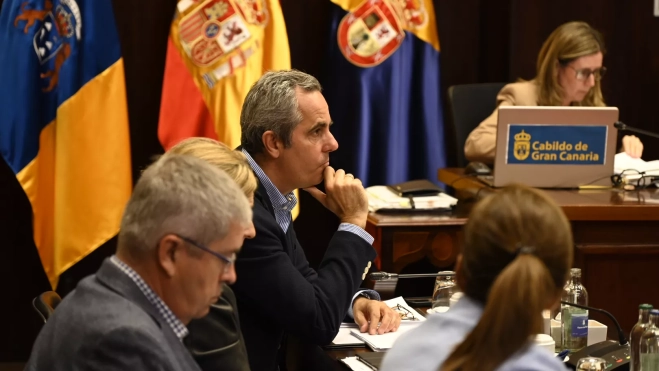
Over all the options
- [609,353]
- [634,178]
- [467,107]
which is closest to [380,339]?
[609,353]

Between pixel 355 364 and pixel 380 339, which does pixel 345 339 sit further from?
pixel 355 364

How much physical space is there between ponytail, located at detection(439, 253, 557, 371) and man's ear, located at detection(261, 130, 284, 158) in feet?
4.08

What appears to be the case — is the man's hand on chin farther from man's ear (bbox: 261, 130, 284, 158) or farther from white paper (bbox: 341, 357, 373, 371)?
man's ear (bbox: 261, 130, 284, 158)

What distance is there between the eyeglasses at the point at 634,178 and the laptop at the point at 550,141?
4.3 inches

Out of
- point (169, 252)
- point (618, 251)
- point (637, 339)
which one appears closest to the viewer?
point (169, 252)

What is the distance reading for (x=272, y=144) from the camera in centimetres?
264

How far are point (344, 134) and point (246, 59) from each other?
69cm

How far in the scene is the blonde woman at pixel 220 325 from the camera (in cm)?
202

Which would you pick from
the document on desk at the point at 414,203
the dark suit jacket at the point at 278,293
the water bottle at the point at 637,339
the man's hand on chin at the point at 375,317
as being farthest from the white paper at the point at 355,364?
the document on desk at the point at 414,203

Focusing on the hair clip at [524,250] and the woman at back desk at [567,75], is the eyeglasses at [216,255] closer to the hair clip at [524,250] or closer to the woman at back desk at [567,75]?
the hair clip at [524,250]

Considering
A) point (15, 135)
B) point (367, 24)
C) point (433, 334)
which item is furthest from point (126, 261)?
point (367, 24)

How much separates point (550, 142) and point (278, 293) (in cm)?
198

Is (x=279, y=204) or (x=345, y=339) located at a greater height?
(x=279, y=204)

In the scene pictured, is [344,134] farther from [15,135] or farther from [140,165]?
[15,135]
